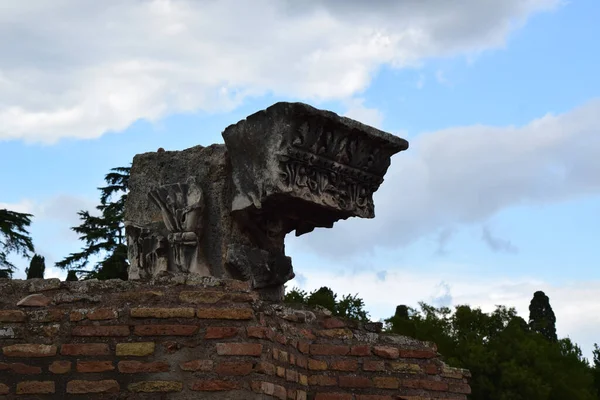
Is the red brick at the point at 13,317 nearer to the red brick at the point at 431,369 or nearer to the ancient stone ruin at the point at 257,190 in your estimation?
the ancient stone ruin at the point at 257,190

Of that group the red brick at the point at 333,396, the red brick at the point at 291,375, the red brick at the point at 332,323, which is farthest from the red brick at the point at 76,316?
the red brick at the point at 332,323

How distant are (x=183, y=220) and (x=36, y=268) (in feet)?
51.1

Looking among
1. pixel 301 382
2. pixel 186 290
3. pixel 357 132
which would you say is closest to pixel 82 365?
pixel 186 290

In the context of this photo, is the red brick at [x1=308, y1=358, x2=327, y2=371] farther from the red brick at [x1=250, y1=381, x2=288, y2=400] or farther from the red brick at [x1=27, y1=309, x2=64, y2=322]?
the red brick at [x1=27, y1=309, x2=64, y2=322]

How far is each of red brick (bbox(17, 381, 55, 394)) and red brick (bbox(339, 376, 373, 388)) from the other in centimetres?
212

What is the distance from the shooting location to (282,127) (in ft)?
25.8

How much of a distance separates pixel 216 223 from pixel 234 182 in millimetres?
397

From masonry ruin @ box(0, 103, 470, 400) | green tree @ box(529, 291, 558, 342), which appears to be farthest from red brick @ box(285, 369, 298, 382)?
green tree @ box(529, 291, 558, 342)

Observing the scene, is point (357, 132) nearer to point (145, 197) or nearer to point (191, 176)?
point (191, 176)

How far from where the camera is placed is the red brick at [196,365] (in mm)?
5617

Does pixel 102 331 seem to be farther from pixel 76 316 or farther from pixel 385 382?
pixel 385 382

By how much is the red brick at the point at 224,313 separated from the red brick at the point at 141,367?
1.10 ft

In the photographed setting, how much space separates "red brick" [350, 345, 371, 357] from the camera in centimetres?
711

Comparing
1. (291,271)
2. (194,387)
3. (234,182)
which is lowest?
(194,387)
